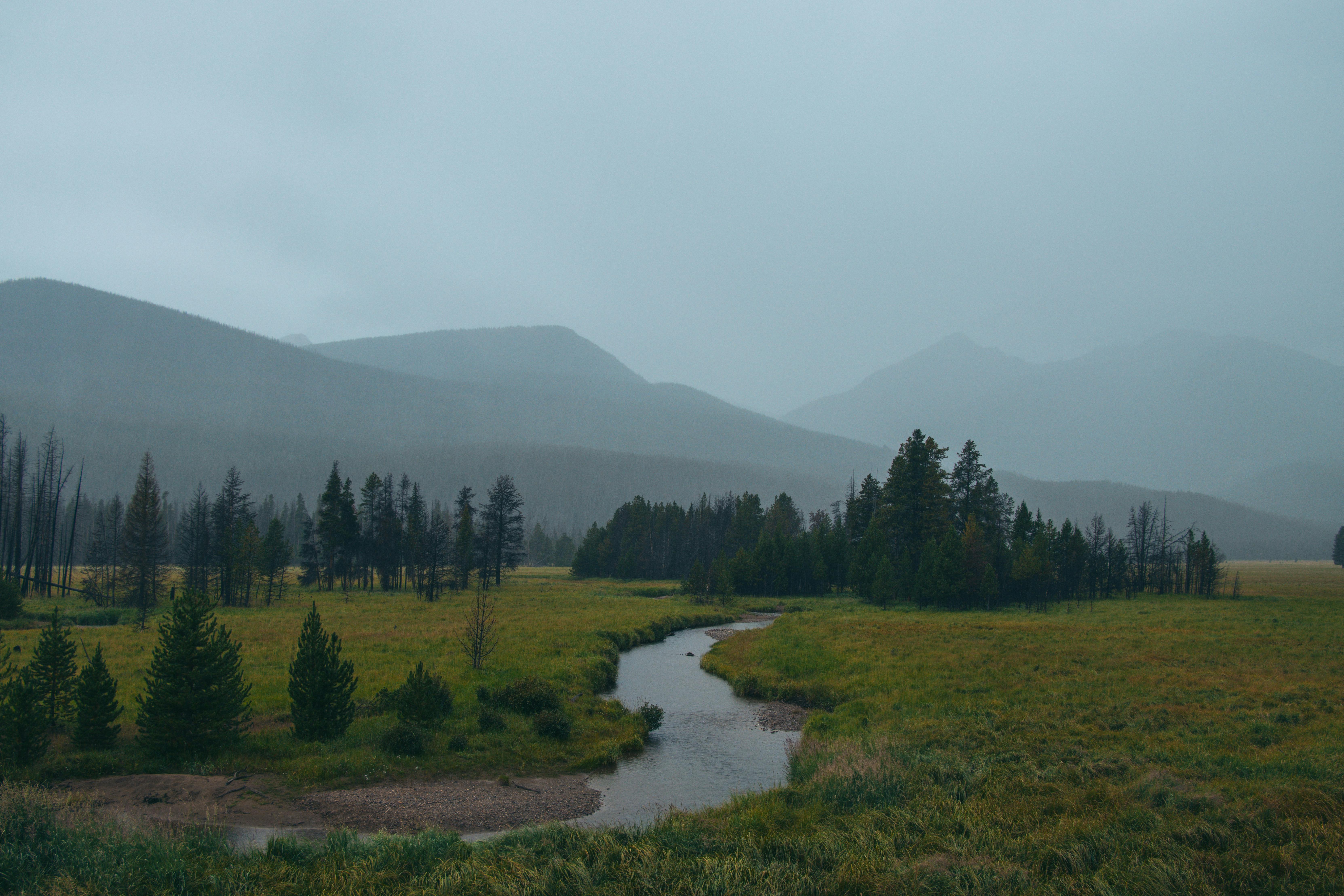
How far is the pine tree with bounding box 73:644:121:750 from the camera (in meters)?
19.0

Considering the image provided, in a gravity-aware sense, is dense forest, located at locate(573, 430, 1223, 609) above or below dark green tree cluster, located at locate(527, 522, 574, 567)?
above

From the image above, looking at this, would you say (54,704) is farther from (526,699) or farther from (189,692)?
(526,699)

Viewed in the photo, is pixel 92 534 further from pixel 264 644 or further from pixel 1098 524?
pixel 1098 524

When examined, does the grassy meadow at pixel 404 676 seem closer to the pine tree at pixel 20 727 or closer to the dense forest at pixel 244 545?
the pine tree at pixel 20 727

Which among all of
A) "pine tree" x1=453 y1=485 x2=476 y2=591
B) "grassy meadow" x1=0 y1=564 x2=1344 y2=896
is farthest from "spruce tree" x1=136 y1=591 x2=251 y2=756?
"pine tree" x1=453 y1=485 x2=476 y2=591

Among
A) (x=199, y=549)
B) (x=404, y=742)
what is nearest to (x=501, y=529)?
(x=199, y=549)

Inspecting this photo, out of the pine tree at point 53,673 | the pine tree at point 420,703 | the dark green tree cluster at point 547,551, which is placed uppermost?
the pine tree at point 53,673

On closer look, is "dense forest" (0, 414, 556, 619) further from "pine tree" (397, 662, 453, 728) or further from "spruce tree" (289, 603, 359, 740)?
"pine tree" (397, 662, 453, 728)

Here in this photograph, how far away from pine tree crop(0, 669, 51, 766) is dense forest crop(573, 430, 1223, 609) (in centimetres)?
6078

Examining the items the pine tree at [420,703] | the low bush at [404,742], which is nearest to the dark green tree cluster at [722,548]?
the pine tree at [420,703]

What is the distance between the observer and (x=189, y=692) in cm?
1922

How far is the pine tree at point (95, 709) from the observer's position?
1903 centimetres

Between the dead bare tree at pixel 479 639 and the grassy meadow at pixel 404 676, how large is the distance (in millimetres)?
557

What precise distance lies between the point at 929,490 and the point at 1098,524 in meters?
29.6
